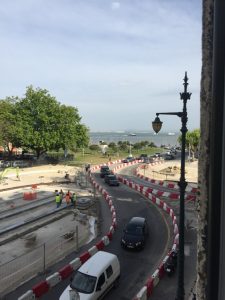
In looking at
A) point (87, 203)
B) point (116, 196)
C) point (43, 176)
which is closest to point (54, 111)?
point (43, 176)

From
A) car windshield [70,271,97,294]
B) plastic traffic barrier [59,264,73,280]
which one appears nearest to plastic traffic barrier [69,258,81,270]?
plastic traffic barrier [59,264,73,280]

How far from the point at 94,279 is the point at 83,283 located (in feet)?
1.40

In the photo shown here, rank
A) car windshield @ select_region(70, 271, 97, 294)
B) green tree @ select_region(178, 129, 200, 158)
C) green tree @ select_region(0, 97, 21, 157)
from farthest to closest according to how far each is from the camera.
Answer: green tree @ select_region(178, 129, 200, 158), green tree @ select_region(0, 97, 21, 157), car windshield @ select_region(70, 271, 97, 294)

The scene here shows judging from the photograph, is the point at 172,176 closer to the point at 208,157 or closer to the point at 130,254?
the point at 130,254

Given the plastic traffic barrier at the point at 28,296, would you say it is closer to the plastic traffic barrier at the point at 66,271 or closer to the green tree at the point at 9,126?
the plastic traffic barrier at the point at 66,271

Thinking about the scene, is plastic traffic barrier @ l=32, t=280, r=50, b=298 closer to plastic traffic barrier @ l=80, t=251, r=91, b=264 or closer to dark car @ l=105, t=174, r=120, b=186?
plastic traffic barrier @ l=80, t=251, r=91, b=264

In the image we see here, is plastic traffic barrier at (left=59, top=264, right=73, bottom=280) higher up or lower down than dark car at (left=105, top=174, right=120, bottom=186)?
lower down

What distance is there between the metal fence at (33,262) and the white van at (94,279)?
9.31 feet

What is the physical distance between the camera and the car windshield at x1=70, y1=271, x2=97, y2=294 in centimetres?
1244

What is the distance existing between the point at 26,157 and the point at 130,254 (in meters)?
54.4

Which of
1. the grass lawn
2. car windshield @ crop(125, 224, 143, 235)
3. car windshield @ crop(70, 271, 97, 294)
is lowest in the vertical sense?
car windshield @ crop(70, 271, 97, 294)

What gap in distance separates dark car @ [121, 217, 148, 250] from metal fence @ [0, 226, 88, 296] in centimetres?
263

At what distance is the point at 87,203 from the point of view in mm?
28328

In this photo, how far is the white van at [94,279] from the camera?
40.3 ft
